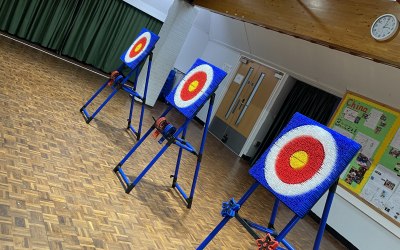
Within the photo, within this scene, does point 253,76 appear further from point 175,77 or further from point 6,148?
point 6,148

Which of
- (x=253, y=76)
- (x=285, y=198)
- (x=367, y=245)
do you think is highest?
(x=253, y=76)

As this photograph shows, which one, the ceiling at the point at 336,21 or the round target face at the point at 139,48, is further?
the round target face at the point at 139,48

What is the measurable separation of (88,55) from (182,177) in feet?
17.4

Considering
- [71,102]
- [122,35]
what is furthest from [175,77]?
[71,102]

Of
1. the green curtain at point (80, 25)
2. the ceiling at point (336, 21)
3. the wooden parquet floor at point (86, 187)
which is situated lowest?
the wooden parquet floor at point (86, 187)

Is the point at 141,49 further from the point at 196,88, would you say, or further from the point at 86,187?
the point at 86,187

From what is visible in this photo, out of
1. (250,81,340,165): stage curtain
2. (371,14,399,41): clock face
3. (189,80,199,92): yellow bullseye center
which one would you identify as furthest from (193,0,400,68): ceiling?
(250,81,340,165): stage curtain

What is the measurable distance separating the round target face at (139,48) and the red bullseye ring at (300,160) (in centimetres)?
246

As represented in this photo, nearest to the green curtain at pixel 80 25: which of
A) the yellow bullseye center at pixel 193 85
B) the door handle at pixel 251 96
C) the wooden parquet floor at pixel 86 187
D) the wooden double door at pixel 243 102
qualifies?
the wooden parquet floor at pixel 86 187

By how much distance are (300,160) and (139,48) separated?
110 inches

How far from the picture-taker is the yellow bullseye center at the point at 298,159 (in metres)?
1.85

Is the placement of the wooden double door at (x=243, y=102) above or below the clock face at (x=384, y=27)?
below

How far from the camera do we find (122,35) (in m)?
8.20

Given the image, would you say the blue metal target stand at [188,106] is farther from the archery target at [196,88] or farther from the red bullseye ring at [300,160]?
the red bullseye ring at [300,160]
